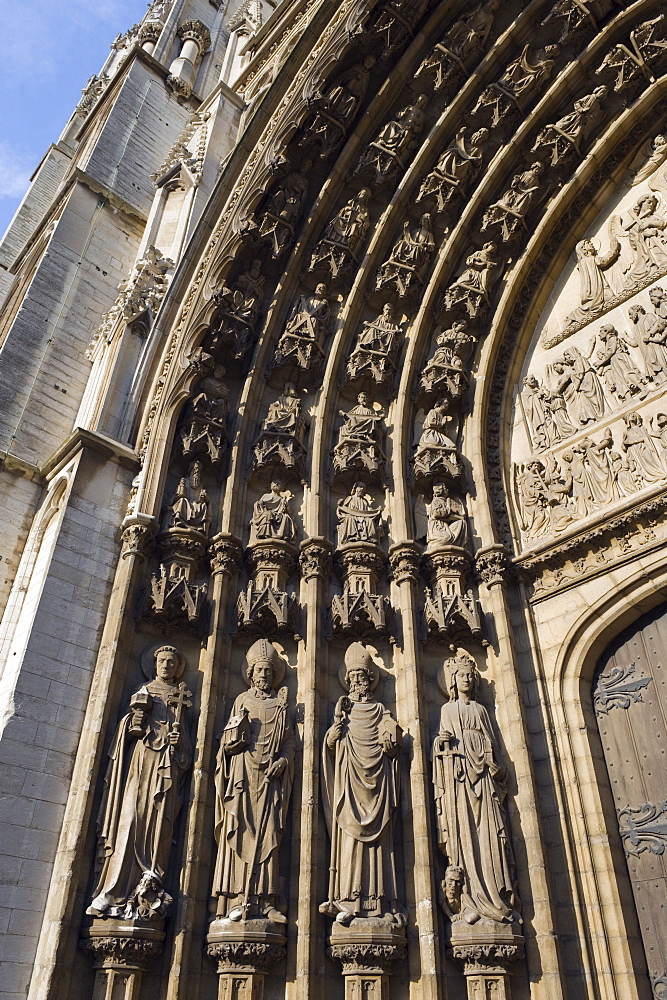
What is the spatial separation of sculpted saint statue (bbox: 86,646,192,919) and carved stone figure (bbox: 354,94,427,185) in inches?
214

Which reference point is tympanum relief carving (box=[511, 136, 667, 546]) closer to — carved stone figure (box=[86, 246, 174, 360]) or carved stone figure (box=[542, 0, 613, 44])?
carved stone figure (box=[542, 0, 613, 44])

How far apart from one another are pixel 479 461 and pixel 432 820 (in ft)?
10.4

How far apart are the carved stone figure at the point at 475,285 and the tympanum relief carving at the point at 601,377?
0.66 m

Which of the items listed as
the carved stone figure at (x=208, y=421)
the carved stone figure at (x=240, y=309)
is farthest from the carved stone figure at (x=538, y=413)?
the carved stone figure at (x=208, y=421)

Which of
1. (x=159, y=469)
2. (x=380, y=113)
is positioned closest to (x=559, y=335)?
(x=380, y=113)

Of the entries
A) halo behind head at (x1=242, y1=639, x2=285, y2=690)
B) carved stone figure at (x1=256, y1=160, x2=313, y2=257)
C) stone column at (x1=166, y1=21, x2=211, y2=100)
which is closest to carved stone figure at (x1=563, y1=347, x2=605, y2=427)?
carved stone figure at (x1=256, y1=160, x2=313, y2=257)

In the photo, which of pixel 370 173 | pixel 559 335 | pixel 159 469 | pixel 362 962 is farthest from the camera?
pixel 370 173

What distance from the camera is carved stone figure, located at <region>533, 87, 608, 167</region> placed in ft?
25.6

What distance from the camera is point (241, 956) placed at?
4.83 metres

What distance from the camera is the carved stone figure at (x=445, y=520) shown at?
668 cm

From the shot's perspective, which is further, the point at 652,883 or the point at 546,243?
the point at 546,243

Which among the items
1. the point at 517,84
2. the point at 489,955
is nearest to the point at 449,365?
the point at 517,84

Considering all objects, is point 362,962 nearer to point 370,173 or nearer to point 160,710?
point 160,710

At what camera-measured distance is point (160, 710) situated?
5605 mm
